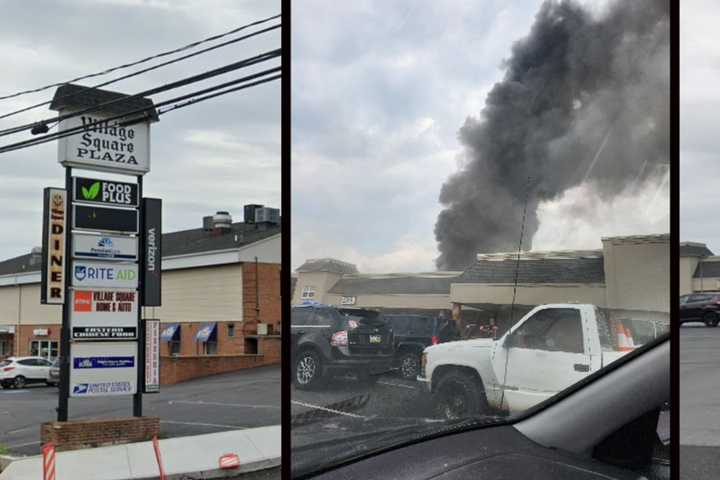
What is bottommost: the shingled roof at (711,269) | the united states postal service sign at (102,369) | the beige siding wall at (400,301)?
the united states postal service sign at (102,369)

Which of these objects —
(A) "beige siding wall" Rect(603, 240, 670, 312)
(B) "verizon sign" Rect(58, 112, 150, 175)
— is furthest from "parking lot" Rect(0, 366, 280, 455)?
(A) "beige siding wall" Rect(603, 240, 670, 312)

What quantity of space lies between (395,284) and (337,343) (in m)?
0.17

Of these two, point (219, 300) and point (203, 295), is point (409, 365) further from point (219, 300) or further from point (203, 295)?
point (203, 295)

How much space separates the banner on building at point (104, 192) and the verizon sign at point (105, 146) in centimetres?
21

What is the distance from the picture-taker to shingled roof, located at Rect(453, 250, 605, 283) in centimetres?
143

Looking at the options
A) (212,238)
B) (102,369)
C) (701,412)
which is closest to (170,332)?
(212,238)

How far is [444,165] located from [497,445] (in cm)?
56

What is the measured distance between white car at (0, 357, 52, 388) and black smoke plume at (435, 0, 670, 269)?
78.4 ft

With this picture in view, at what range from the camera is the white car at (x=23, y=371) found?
2250cm

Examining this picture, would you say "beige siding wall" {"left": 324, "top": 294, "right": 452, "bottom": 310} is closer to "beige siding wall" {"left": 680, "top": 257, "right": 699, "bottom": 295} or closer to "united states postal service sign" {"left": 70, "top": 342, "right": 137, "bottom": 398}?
"beige siding wall" {"left": 680, "top": 257, "right": 699, "bottom": 295}

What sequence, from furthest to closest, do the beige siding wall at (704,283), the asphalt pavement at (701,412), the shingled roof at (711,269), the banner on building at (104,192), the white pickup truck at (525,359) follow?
1. the banner on building at (104,192)
2. the asphalt pavement at (701,412)
3. the shingled roof at (711,269)
4. the beige siding wall at (704,283)
5. the white pickup truck at (525,359)

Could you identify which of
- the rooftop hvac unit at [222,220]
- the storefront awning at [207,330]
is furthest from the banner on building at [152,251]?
the rooftop hvac unit at [222,220]

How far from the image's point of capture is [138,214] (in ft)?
38.8

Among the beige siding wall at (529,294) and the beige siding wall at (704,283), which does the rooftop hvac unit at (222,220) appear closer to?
the beige siding wall at (704,283)
